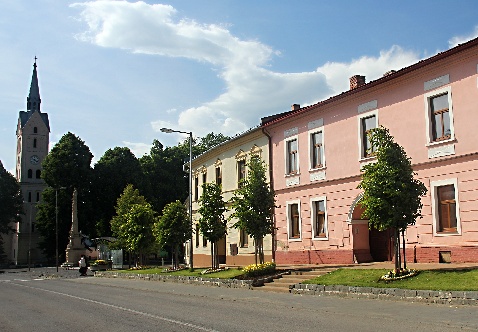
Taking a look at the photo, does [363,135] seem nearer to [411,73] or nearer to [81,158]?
[411,73]

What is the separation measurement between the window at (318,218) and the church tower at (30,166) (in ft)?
246

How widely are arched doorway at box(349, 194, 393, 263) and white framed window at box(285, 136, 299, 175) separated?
535 cm

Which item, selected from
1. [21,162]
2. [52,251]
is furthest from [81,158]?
[21,162]

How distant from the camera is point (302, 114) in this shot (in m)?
29.2

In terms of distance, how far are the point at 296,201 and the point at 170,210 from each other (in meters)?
8.45

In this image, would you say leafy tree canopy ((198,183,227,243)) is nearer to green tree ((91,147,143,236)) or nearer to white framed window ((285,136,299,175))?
white framed window ((285,136,299,175))

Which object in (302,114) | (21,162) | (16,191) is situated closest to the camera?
(302,114)

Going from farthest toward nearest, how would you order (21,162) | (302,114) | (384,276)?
1. (21,162)
2. (302,114)
3. (384,276)

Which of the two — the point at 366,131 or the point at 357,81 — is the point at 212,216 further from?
the point at 357,81

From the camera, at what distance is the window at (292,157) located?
3009cm

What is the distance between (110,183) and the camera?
238 ft

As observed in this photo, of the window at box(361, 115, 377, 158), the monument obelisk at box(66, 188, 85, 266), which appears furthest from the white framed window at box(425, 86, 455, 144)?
the monument obelisk at box(66, 188, 85, 266)

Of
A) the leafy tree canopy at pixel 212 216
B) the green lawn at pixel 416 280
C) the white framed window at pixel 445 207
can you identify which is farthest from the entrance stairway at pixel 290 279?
the leafy tree canopy at pixel 212 216

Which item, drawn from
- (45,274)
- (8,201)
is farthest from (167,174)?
(45,274)
